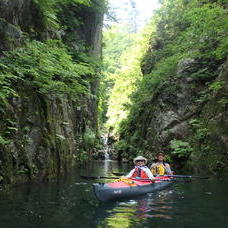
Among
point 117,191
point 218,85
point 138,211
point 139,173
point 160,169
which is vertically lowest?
point 138,211

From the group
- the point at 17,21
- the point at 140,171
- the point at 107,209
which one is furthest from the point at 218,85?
the point at 107,209

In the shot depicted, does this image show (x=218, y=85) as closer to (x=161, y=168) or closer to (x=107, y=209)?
(x=161, y=168)

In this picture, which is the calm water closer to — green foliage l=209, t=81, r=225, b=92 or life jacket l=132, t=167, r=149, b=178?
life jacket l=132, t=167, r=149, b=178

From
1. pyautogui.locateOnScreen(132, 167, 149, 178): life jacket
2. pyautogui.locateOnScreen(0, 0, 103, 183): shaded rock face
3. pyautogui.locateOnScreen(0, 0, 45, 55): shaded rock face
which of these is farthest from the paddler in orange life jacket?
pyautogui.locateOnScreen(0, 0, 45, 55): shaded rock face

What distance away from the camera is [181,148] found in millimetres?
17234

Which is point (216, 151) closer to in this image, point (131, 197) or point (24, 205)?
point (131, 197)

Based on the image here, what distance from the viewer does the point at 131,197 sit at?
31.6ft

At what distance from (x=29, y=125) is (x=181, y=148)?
8.79 meters

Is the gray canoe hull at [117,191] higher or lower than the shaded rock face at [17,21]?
lower

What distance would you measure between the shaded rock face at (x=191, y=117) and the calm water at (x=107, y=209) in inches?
198

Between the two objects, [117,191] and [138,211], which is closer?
[138,211]

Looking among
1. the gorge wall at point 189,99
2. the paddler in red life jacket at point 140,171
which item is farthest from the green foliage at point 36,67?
the gorge wall at point 189,99

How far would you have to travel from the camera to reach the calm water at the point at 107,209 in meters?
6.48

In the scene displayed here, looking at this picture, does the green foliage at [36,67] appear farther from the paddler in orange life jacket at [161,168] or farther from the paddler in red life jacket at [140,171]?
the paddler in orange life jacket at [161,168]
